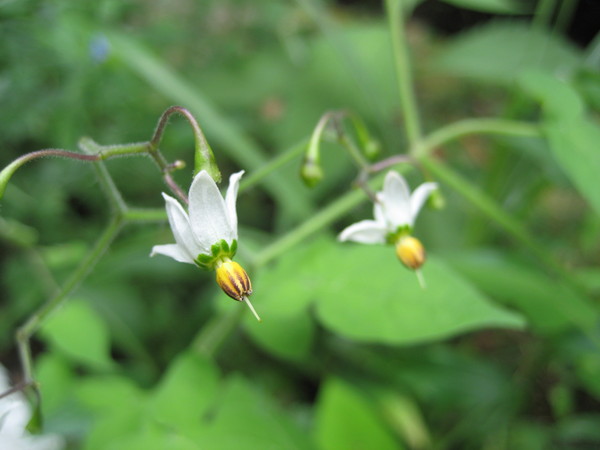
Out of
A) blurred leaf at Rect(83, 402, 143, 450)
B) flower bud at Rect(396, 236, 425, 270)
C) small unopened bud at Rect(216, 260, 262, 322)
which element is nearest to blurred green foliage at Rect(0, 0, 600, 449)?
blurred leaf at Rect(83, 402, 143, 450)

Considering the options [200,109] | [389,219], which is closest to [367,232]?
[389,219]

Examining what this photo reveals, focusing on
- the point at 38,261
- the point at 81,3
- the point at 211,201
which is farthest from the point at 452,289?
the point at 81,3

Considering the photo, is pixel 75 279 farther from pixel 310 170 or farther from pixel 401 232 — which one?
pixel 401 232

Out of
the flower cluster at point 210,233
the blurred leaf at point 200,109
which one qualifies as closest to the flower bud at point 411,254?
the flower cluster at point 210,233

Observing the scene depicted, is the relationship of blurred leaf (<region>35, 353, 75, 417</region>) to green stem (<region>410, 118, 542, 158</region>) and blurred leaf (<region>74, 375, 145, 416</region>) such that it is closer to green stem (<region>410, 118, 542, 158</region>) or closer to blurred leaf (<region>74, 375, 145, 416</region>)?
blurred leaf (<region>74, 375, 145, 416</region>)

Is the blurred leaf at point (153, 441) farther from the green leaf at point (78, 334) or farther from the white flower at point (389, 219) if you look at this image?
the white flower at point (389, 219)
